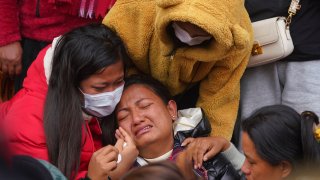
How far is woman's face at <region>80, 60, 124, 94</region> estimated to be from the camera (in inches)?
91.9

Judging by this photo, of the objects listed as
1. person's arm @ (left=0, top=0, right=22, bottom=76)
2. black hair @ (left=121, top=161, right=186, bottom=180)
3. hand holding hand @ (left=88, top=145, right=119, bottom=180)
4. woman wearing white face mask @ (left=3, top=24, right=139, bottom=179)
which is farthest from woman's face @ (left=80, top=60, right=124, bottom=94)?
black hair @ (left=121, top=161, right=186, bottom=180)

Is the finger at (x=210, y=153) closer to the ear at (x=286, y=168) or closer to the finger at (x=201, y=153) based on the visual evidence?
the finger at (x=201, y=153)

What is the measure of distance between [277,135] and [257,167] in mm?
146

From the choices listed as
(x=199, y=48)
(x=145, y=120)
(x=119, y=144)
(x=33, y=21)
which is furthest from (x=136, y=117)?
(x=33, y=21)

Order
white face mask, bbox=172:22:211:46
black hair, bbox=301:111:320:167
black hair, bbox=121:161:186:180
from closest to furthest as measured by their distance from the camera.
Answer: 1. black hair, bbox=121:161:186:180
2. black hair, bbox=301:111:320:167
3. white face mask, bbox=172:22:211:46

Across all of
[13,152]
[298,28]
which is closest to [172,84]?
[298,28]

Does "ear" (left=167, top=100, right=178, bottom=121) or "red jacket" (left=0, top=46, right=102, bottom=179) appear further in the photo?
"ear" (left=167, top=100, right=178, bottom=121)

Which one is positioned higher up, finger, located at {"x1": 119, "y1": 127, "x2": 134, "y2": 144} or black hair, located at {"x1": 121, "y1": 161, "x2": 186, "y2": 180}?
black hair, located at {"x1": 121, "y1": 161, "x2": 186, "y2": 180}

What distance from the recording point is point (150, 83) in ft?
8.55

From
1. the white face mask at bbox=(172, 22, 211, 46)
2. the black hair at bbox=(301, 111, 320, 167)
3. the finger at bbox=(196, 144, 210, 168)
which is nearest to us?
the black hair at bbox=(301, 111, 320, 167)

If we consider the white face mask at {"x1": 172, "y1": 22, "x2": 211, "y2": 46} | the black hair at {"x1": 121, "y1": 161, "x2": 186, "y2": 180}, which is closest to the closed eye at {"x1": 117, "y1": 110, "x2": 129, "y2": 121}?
the white face mask at {"x1": 172, "y1": 22, "x2": 211, "y2": 46}

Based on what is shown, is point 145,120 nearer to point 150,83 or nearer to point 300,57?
point 150,83

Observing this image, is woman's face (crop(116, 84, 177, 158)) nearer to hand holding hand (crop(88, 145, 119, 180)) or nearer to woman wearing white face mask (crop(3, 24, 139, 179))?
woman wearing white face mask (crop(3, 24, 139, 179))

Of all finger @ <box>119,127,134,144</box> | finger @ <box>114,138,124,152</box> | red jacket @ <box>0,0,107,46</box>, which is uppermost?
red jacket @ <box>0,0,107,46</box>
